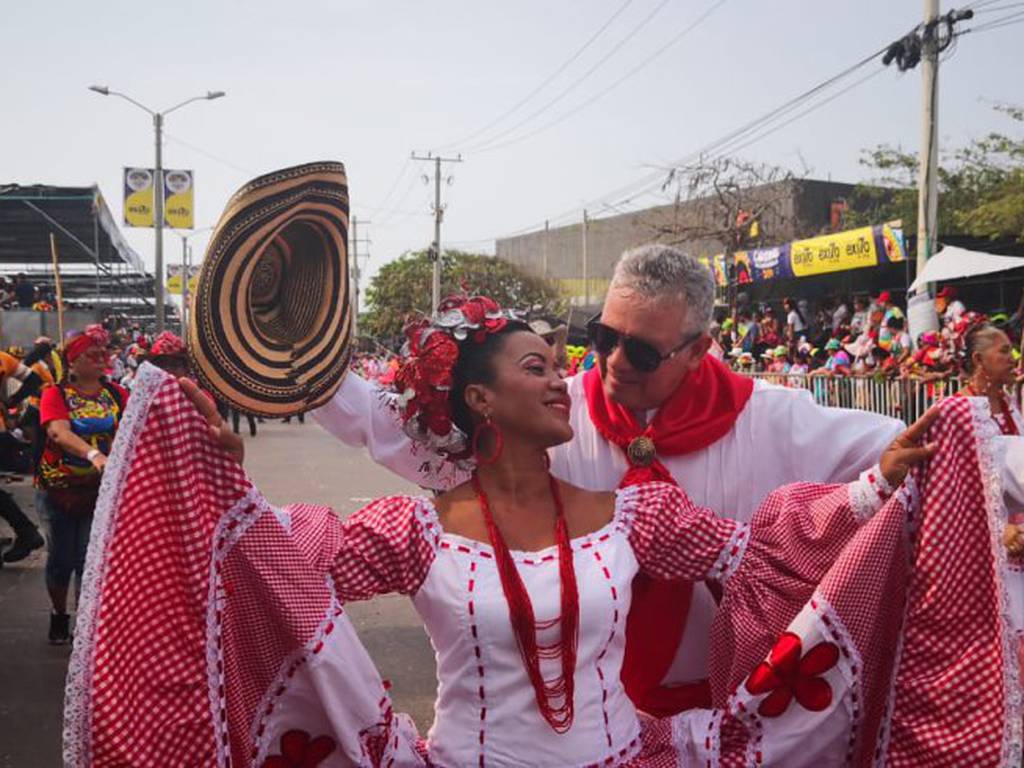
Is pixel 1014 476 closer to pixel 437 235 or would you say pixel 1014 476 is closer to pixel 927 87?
pixel 927 87

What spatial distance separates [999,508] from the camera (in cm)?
231

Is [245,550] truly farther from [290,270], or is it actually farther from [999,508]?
[999,508]

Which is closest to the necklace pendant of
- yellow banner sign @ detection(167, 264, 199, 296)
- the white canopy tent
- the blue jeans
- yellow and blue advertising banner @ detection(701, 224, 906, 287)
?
Answer: the blue jeans

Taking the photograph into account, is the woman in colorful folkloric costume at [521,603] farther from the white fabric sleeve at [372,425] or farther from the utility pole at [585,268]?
the utility pole at [585,268]

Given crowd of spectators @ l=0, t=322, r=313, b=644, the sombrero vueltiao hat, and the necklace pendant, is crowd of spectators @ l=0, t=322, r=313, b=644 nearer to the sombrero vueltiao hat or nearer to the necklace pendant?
the sombrero vueltiao hat

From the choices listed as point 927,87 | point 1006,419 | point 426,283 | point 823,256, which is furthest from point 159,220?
point 426,283

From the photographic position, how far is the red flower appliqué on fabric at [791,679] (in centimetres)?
247

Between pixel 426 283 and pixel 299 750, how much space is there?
2221 inches

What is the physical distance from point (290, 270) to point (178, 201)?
28.5 meters

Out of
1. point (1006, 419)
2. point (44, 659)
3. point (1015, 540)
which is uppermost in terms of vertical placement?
point (1006, 419)

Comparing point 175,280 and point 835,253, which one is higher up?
point 835,253

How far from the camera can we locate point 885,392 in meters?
12.4

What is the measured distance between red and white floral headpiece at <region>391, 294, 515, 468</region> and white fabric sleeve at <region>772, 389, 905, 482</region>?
94 centimetres

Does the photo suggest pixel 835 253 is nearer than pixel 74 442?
No
